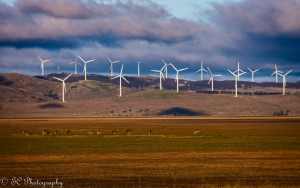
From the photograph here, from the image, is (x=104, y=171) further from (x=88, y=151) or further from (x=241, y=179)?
(x=88, y=151)

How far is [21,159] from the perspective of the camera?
52500mm

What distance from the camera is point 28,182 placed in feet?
120

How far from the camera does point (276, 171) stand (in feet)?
142

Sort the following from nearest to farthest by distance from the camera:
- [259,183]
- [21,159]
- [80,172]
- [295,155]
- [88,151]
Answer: [259,183]
[80,172]
[21,159]
[295,155]
[88,151]

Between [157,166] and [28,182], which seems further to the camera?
[157,166]

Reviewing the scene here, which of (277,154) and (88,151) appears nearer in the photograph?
(277,154)

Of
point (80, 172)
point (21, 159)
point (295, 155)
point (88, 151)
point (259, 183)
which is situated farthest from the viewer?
point (88, 151)

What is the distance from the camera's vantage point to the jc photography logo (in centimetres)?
3555

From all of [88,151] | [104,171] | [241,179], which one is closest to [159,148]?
[88,151]

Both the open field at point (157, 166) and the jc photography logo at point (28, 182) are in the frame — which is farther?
the open field at point (157, 166)

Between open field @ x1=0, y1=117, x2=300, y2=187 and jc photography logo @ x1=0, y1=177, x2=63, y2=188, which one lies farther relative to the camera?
open field @ x1=0, y1=117, x2=300, y2=187

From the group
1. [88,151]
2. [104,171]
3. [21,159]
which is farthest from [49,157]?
[104,171]

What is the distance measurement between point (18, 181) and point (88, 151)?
82.6 ft

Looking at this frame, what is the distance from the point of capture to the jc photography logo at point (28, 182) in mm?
35550
